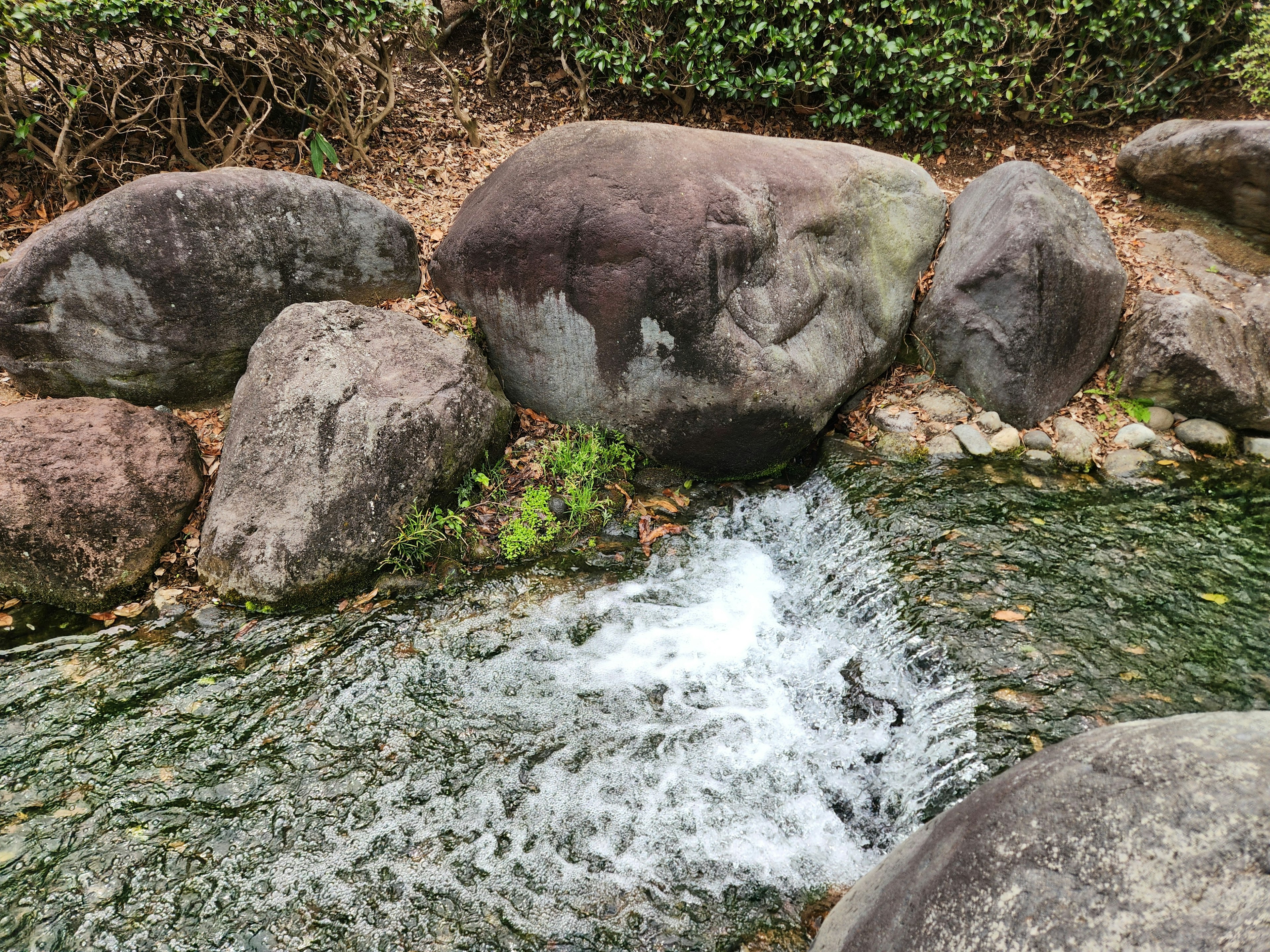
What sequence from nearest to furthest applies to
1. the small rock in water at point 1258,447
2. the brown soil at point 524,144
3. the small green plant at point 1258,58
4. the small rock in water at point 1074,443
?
the small rock in water at point 1258,447 < the small rock in water at point 1074,443 < the brown soil at point 524,144 < the small green plant at point 1258,58

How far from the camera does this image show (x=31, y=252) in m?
4.68

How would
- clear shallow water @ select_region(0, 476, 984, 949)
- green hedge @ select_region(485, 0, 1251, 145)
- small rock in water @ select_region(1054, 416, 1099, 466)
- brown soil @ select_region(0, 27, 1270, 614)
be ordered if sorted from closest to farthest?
clear shallow water @ select_region(0, 476, 984, 949) → small rock in water @ select_region(1054, 416, 1099, 466) → brown soil @ select_region(0, 27, 1270, 614) → green hedge @ select_region(485, 0, 1251, 145)

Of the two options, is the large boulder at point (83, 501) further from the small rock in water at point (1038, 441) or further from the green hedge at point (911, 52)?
the small rock in water at point (1038, 441)

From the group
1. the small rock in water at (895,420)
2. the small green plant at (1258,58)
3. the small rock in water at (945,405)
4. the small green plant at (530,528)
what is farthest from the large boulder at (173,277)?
the small green plant at (1258,58)

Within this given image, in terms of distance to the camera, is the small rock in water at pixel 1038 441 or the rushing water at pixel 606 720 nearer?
the rushing water at pixel 606 720

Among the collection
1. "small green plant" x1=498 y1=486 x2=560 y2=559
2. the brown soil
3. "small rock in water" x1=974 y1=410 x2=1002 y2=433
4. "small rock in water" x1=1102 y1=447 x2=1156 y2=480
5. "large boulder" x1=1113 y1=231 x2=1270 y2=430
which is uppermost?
the brown soil

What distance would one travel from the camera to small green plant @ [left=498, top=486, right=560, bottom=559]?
4.82m

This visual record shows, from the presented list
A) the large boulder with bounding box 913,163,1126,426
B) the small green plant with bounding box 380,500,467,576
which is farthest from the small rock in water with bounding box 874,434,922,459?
the small green plant with bounding box 380,500,467,576

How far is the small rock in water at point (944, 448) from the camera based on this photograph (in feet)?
17.4

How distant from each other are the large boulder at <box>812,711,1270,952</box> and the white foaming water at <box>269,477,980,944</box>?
113 centimetres

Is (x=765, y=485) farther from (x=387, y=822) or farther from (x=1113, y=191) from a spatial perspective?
(x=1113, y=191)

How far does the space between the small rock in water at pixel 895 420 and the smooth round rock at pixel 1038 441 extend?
0.80m

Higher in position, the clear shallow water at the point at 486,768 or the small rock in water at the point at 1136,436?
the small rock in water at the point at 1136,436

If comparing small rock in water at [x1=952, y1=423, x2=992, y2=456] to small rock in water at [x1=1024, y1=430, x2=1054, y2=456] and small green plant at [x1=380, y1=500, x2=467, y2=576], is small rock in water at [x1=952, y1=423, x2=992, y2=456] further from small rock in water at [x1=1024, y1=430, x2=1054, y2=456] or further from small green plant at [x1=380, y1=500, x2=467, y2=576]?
small green plant at [x1=380, y1=500, x2=467, y2=576]
